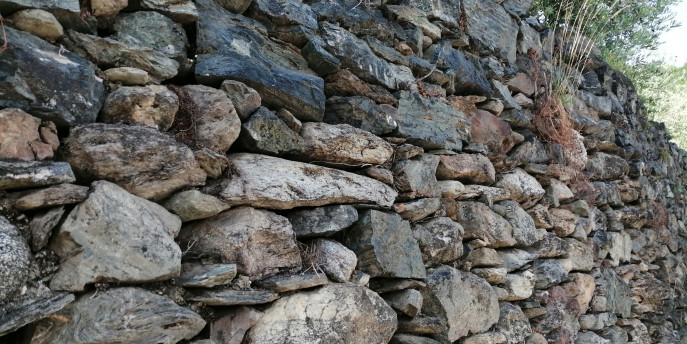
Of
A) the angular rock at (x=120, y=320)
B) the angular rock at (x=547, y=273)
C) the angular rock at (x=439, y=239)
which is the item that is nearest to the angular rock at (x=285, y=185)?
the angular rock at (x=439, y=239)

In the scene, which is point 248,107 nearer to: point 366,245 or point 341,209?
point 341,209

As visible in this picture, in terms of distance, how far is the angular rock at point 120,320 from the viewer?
1569 mm

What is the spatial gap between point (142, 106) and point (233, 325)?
89 cm

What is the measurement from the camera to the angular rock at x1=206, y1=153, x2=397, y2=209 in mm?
2133

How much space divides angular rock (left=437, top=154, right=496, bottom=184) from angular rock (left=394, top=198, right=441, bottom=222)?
0.31 metres

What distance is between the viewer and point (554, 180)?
13.9 ft

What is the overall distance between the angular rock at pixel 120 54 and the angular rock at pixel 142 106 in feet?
0.31

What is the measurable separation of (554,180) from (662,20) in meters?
3.90

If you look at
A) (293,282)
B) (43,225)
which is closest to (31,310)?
(43,225)

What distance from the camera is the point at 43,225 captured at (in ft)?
5.39

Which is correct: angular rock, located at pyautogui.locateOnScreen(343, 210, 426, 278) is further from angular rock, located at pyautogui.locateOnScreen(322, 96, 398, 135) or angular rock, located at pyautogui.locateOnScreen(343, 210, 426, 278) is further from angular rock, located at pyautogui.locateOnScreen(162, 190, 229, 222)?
angular rock, located at pyautogui.locateOnScreen(162, 190, 229, 222)

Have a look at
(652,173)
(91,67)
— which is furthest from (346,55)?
(652,173)

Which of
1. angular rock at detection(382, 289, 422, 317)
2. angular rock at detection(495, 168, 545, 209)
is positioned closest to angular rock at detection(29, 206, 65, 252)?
angular rock at detection(382, 289, 422, 317)

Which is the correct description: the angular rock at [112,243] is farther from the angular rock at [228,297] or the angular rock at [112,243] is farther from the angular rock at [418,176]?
the angular rock at [418,176]
